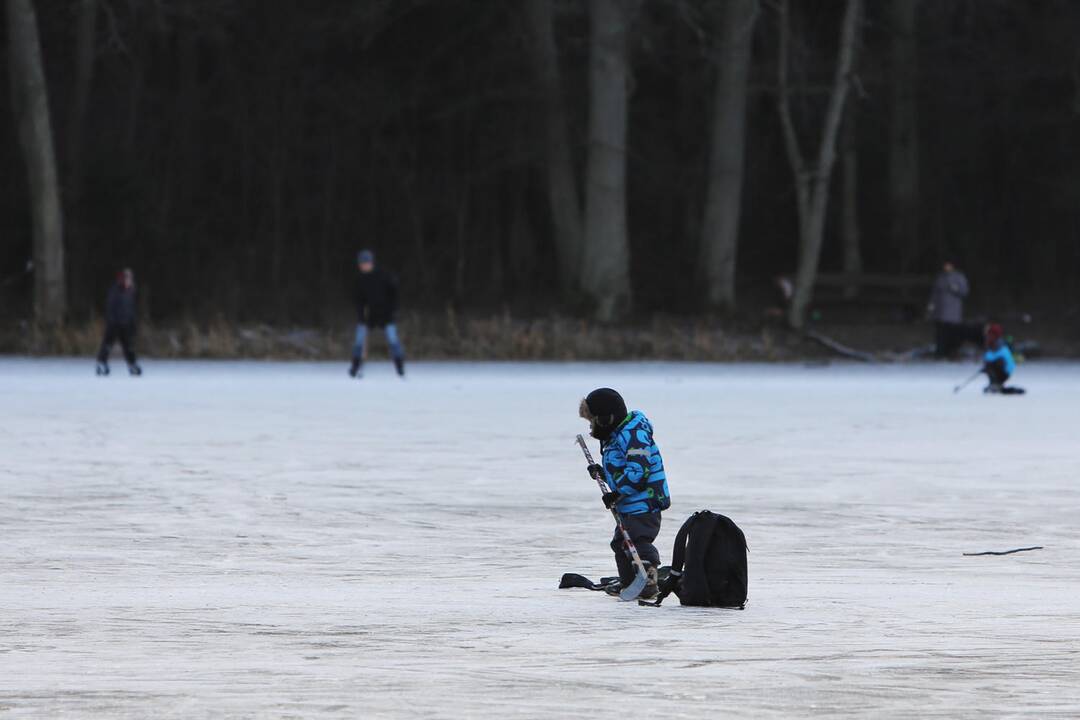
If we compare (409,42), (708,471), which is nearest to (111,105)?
(409,42)

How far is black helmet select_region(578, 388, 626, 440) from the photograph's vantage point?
29.8 ft

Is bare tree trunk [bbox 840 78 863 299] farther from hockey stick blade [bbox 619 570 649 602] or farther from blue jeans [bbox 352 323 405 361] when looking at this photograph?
hockey stick blade [bbox 619 570 649 602]

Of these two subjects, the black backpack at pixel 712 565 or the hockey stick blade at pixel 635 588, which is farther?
the hockey stick blade at pixel 635 588

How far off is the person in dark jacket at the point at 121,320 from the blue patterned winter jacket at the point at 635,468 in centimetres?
1957

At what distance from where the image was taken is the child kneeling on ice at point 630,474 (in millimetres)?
9117

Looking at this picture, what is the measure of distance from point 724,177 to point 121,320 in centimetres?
1442

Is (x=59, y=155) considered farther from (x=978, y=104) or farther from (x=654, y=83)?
(x=978, y=104)

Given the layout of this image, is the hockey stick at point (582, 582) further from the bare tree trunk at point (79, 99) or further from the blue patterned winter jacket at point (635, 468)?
the bare tree trunk at point (79, 99)

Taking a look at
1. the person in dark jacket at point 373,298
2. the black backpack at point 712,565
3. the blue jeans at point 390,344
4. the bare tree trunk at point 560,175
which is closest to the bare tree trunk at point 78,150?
the bare tree trunk at point 560,175

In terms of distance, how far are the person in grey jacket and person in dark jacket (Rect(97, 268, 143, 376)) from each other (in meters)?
13.0

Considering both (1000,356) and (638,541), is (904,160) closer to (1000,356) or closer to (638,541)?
(1000,356)

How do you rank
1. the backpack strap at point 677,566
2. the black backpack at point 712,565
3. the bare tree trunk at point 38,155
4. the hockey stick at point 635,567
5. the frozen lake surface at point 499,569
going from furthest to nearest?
the bare tree trunk at point 38,155, the backpack strap at point 677,566, the hockey stick at point 635,567, the black backpack at point 712,565, the frozen lake surface at point 499,569

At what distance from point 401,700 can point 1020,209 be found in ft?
151

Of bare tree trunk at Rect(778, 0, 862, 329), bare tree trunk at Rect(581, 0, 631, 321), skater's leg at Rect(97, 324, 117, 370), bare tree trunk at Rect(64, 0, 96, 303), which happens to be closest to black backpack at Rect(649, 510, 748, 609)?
skater's leg at Rect(97, 324, 117, 370)
